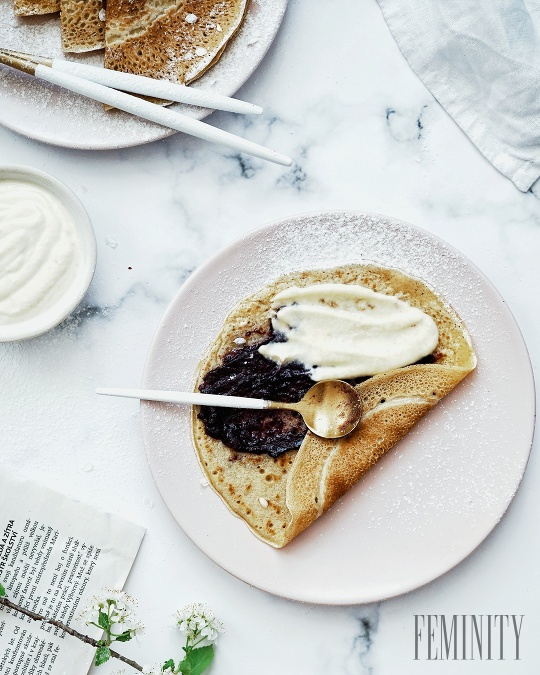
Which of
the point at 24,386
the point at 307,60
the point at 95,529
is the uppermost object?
the point at 307,60

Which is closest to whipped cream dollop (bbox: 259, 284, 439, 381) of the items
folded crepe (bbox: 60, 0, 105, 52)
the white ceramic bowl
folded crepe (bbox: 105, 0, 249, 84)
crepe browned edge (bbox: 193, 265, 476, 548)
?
crepe browned edge (bbox: 193, 265, 476, 548)

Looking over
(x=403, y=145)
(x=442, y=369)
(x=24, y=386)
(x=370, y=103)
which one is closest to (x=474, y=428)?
(x=442, y=369)

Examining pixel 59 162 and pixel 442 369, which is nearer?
pixel 442 369

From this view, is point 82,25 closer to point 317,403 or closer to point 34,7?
point 34,7

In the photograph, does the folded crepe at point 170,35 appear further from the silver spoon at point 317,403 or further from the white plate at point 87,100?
the silver spoon at point 317,403

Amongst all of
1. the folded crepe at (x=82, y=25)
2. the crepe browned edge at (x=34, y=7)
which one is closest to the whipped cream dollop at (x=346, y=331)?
the folded crepe at (x=82, y=25)

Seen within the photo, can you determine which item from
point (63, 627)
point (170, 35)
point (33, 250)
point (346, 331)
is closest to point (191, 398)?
point (346, 331)

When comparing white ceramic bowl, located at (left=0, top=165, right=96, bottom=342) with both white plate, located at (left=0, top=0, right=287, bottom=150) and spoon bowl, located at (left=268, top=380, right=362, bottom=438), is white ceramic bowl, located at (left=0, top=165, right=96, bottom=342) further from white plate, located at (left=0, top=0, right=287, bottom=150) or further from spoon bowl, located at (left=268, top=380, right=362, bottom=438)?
spoon bowl, located at (left=268, top=380, right=362, bottom=438)

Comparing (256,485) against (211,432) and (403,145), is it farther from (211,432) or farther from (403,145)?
(403,145)

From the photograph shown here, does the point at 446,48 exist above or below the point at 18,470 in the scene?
above
